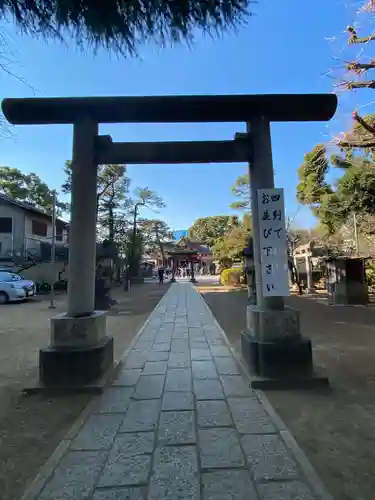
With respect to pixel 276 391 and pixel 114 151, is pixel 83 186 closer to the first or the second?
pixel 114 151

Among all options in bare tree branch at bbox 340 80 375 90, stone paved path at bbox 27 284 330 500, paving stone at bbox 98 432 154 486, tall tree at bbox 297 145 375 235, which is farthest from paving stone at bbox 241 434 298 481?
tall tree at bbox 297 145 375 235

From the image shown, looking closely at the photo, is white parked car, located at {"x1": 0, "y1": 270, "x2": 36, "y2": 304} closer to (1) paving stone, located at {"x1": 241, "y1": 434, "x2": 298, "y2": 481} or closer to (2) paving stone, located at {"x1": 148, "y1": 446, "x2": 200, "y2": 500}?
(2) paving stone, located at {"x1": 148, "y1": 446, "x2": 200, "y2": 500}

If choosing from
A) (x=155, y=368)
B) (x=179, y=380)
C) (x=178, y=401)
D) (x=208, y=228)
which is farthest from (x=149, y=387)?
(x=208, y=228)

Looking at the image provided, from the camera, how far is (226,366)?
542 cm

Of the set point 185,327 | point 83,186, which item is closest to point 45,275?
point 185,327

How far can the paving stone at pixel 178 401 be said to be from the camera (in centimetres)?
383

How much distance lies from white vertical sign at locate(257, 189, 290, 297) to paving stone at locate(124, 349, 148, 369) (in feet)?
7.56

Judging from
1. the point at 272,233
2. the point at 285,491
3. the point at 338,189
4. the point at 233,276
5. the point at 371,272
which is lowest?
the point at 285,491

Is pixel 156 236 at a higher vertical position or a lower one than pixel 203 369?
higher

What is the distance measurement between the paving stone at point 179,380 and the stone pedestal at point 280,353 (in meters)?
0.80

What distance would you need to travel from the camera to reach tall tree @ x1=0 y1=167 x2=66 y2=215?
35500mm

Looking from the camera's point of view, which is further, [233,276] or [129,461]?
[233,276]

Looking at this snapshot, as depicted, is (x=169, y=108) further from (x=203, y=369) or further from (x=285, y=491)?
(x=285, y=491)

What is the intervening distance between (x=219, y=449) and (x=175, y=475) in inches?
19.3
